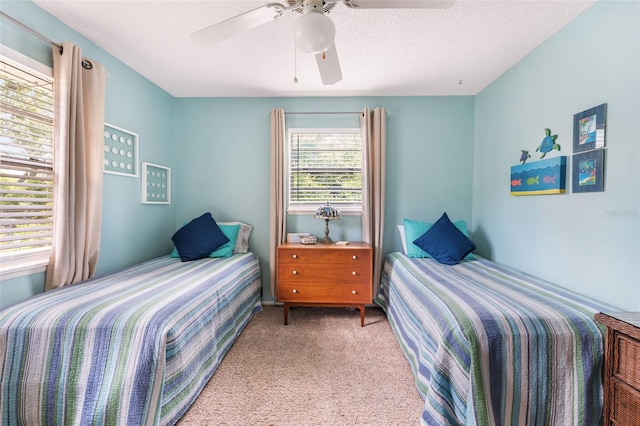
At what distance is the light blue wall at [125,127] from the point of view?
5.44 feet

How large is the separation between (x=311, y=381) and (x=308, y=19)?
2.09 m

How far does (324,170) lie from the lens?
3238 mm

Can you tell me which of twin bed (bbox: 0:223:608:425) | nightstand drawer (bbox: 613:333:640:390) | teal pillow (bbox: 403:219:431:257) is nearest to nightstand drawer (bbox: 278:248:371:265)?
teal pillow (bbox: 403:219:431:257)

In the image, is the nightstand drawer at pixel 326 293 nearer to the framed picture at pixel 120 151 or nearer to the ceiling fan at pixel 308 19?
the framed picture at pixel 120 151

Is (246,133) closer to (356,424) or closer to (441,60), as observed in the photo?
(441,60)

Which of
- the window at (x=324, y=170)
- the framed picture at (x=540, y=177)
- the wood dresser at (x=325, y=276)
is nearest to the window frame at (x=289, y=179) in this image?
the window at (x=324, y=170)

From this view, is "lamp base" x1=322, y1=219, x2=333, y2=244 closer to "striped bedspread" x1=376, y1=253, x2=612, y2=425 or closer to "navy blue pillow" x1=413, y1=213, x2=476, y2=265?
"navy blue pillow" x1=413, y1=213, x2=476, y2=265

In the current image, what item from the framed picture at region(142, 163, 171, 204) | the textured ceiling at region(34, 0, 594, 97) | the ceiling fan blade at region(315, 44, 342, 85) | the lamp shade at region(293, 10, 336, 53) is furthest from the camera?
the framed picture at region(142, 163, 171, 204)

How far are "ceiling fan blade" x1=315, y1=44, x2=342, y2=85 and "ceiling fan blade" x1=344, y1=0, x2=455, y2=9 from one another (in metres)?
0.24

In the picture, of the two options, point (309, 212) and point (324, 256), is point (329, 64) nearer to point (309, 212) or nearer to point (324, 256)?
point (324, 256)

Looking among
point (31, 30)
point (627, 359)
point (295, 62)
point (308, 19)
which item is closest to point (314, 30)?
point (308, 19)

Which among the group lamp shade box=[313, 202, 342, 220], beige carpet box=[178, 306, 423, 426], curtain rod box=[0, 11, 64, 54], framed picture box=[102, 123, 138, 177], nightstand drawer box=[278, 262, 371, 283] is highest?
curtain rod box=[0, 11, 64, 54]

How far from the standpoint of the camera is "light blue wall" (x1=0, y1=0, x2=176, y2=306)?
1657 mm

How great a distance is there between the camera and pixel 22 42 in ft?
5.40
